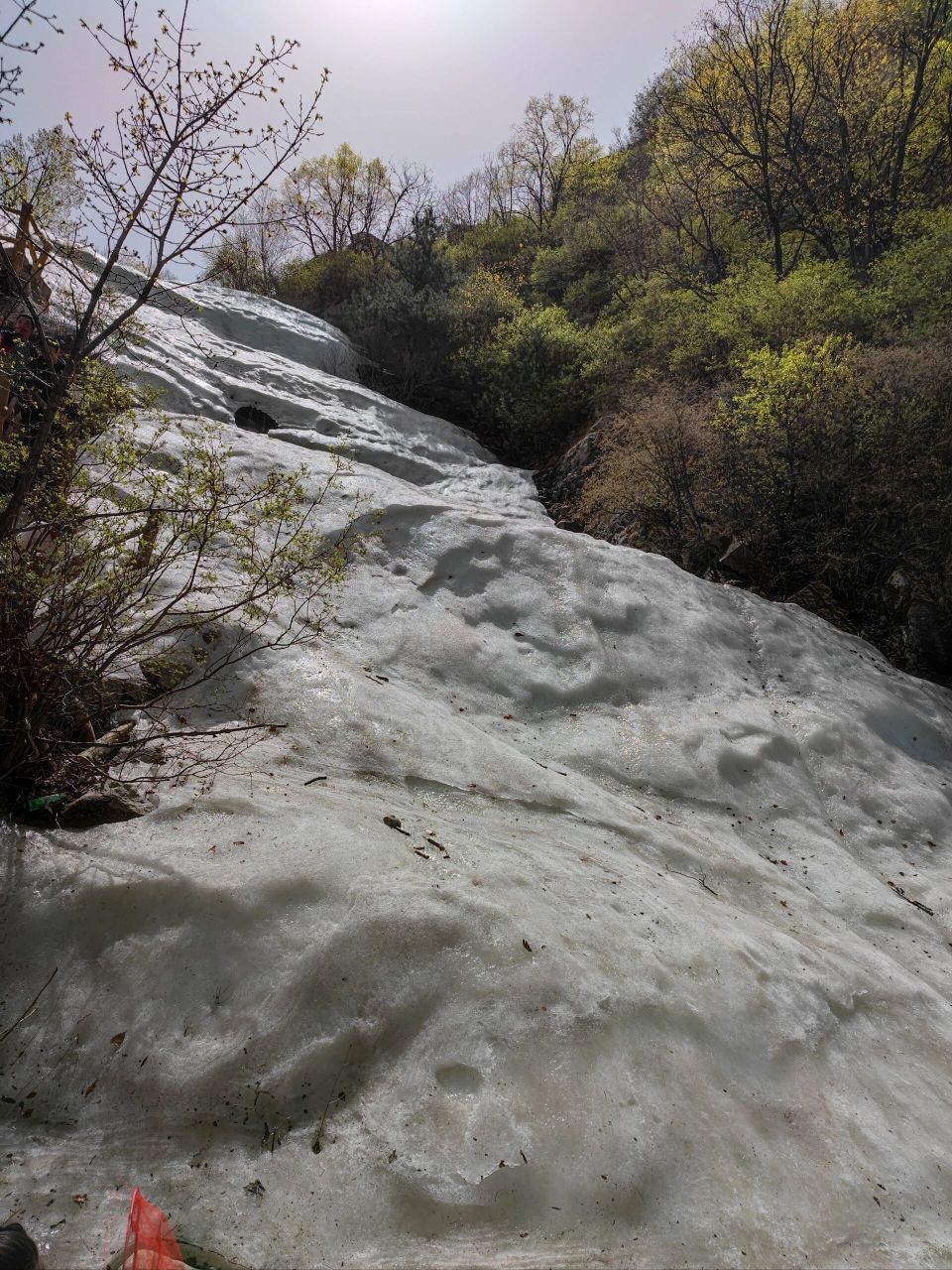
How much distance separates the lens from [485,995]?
A: 7.43 feet

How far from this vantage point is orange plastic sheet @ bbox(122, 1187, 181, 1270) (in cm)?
158

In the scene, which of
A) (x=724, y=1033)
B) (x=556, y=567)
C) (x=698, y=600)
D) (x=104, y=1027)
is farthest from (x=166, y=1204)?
(x=698, y=600)

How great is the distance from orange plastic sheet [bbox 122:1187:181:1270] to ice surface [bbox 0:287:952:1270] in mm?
62

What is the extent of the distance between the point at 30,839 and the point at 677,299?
1211 centimetres

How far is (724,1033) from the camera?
94.9 inches

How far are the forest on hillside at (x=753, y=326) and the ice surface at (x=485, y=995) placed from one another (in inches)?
93.3

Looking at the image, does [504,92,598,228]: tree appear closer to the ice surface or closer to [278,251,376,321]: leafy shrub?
[278,251,376,321]: leafy shrub

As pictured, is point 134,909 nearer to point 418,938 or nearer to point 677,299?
point 418,938

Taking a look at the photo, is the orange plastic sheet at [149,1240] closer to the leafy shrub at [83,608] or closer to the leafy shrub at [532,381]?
the leafy shrub at [83,608]

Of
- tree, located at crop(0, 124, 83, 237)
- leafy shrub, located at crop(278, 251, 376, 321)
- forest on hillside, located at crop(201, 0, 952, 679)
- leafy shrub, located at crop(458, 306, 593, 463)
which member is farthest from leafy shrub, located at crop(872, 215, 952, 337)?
leafy shrub, located at crop(278, 251, 376, 321)

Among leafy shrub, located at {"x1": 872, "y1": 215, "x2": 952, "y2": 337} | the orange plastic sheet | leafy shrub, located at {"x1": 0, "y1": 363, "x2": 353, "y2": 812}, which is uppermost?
leafy shrub, located at {"x1": 872, "y1": 215, "x2": 952, "y2": 337}

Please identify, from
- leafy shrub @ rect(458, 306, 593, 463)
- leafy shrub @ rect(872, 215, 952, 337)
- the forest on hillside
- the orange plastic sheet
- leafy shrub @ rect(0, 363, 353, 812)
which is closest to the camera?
the orange plastic sheet

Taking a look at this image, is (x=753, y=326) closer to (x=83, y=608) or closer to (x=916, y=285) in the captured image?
(x=916, y=285)

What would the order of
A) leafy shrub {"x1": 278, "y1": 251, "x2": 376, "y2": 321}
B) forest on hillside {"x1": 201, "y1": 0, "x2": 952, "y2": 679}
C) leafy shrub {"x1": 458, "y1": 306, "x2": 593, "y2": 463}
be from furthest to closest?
leafy shrub {"x1": 278, "y1": 251, "x2": 376, "y2": 321}
leafy shrub {"x1": 458, "y1": 306, "x2": 593, "y2": 463}
forest on hillside {"x1": 201, "y1": 0, "x2": 952, "y2": 679}
